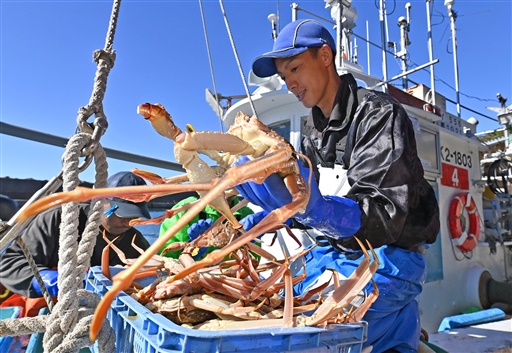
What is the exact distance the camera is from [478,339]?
233cm

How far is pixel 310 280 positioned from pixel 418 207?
573 mm

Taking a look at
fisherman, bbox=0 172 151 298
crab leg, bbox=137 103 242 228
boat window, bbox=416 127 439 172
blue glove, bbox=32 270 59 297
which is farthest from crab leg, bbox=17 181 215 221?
boat window, bbox=416 127 439 172

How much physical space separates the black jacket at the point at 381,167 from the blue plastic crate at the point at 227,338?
0.41 m

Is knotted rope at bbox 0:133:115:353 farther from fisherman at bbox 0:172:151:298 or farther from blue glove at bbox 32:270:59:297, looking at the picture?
fisherman at bbox 0:172:151:298

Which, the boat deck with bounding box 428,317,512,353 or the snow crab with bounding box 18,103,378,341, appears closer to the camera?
the snow crab with bounding box 18,103,378,341

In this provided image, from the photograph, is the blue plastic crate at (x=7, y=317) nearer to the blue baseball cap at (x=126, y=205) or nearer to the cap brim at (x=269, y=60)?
the blue baseball cap at (x=126, y=205)

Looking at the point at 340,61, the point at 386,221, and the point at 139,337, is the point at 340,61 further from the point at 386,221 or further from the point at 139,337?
the point at 139,337

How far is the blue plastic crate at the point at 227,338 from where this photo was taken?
792mm

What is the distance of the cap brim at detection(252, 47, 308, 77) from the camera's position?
1.73 m

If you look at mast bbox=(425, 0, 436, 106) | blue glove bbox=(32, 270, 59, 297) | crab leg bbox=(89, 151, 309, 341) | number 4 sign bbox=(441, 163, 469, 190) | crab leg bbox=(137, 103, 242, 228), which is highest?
mast bbox=(425, 0, 436, 106)

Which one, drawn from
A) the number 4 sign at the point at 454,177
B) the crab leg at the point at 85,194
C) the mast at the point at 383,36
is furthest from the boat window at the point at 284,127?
the crab leg at the point at 85,194

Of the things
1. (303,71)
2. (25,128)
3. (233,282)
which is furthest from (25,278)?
(303,71)

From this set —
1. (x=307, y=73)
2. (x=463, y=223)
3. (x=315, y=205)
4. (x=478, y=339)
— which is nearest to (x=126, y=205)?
(x=307, y=73)

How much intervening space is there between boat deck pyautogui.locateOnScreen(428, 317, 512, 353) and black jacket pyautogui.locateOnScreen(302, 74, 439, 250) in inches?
37.3
